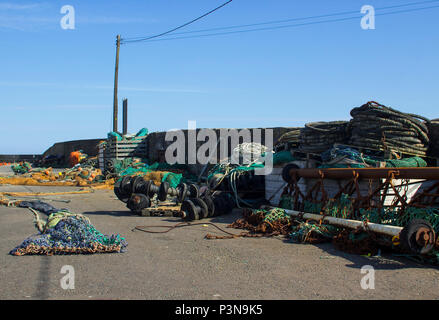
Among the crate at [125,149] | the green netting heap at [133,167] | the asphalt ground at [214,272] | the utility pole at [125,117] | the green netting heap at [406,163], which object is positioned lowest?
the asphalt ground at [214,272]

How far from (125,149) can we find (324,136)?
1422 centimetres

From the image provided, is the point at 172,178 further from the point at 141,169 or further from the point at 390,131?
the point at 390,131

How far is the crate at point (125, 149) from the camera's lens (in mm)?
22125

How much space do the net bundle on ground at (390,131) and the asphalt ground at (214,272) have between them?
322 centimetres

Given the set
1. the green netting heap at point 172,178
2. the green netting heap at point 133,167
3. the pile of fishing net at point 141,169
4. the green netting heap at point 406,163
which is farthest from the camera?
the green netting heap at point 133,167

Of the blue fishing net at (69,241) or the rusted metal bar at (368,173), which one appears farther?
the rusted metal bar at (368,173)

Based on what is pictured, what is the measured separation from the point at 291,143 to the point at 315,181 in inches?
93.1

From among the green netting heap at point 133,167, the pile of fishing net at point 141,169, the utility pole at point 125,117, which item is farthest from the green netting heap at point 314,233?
the utility pole at point 125,117

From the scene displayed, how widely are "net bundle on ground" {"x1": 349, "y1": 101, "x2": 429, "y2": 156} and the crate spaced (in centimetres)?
1480

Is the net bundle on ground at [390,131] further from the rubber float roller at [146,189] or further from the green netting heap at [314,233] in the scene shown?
the rubber float roller at [146,189]

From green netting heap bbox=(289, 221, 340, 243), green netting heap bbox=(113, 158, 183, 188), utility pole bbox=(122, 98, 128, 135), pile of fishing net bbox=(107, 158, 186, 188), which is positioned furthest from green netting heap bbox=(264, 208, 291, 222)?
utility pole bbox=(122, 98, 128, 135)

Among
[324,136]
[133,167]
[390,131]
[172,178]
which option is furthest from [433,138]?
[133,167]
